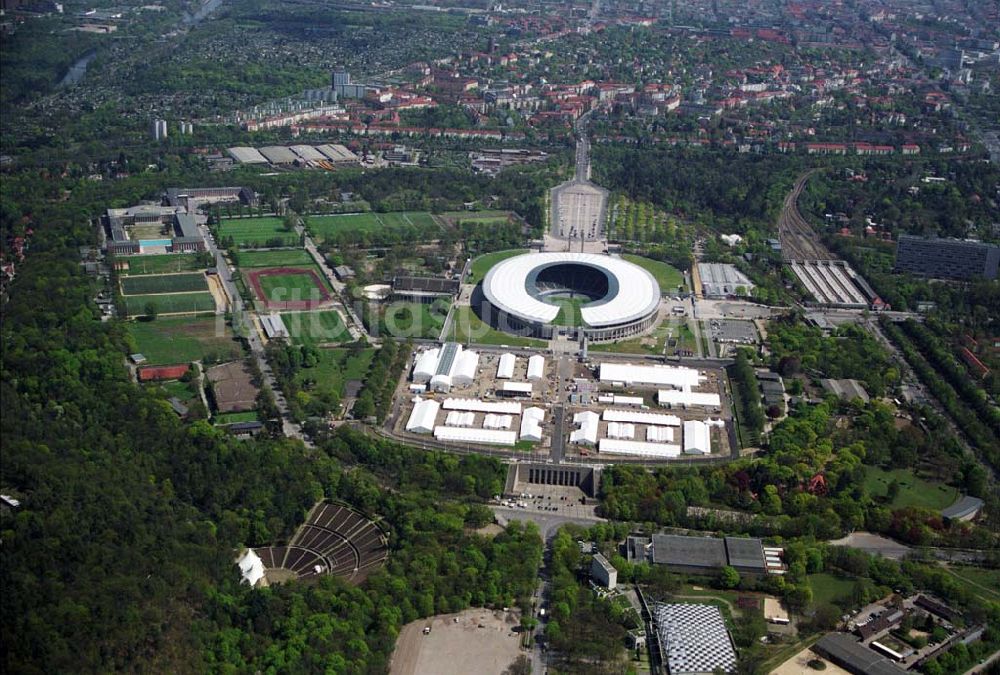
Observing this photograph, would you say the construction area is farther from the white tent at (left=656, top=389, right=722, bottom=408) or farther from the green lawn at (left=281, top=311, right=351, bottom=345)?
the green lawn at (left=281, top=311, right=351, bottom=345)

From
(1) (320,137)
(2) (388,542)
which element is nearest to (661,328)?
(2) (388,542)

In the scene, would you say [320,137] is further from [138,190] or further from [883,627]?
[883,627]

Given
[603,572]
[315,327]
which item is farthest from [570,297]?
[603,572]

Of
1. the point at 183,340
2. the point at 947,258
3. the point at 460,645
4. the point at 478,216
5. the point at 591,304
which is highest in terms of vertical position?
the point at 478,216

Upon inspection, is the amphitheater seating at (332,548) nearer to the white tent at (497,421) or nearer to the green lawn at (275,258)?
the white tent at (497,421)

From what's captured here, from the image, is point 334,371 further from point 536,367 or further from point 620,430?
point 620,430

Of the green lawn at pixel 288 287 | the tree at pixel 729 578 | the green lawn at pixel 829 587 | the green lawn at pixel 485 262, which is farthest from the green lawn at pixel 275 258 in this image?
the green lawn at pixel 829 587
